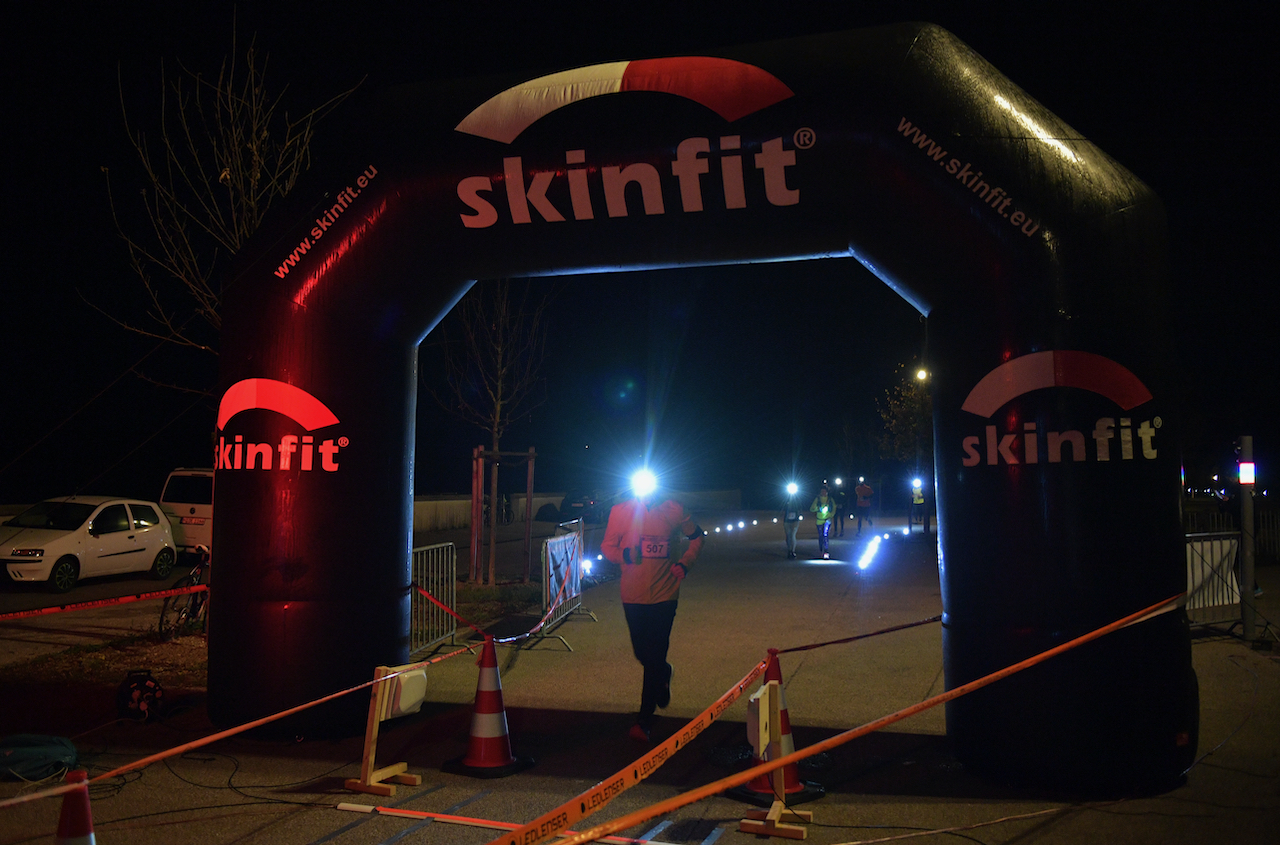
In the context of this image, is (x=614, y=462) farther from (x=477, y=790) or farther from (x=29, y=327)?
(x=477, y=790)

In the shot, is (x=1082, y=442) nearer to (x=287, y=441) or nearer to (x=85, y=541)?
(x=287, y=441)

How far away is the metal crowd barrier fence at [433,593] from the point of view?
9.65 m

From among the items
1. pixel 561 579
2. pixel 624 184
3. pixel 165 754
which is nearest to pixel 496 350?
pixel 561 579

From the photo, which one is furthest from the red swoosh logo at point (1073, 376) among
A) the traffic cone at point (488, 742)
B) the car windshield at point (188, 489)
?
the car windshield at point (188, 489)

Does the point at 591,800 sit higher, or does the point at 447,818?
the point at 591,800

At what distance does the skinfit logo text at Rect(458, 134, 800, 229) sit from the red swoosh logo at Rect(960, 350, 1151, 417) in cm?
179

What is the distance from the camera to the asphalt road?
443 centimetres

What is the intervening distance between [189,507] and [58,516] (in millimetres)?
2300

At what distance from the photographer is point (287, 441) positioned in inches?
242

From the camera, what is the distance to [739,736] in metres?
6.08

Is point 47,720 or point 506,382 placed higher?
point 506,382

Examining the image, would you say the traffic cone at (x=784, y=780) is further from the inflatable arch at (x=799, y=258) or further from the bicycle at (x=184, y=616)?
the bicycle at (x=184, y=616)

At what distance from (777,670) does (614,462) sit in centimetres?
6056

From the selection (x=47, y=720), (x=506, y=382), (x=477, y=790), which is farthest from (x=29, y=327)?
(x=477, y=790)
